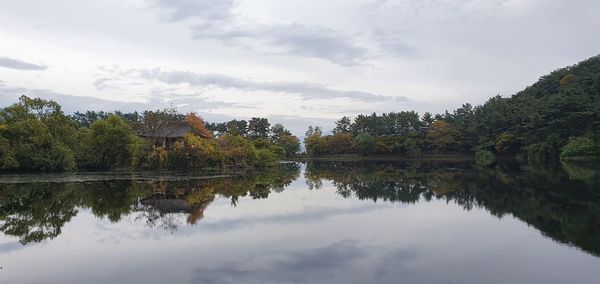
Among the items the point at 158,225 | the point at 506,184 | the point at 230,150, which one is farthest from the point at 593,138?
the point at 158,225

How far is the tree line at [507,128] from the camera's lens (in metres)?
50.4

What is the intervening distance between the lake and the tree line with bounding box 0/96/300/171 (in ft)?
56.1

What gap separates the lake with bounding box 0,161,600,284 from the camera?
849 centimetres

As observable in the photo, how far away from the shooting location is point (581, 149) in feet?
155

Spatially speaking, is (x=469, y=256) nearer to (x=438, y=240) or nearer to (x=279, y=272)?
(x=438, y=240)

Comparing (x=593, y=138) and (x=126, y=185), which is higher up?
(x=593, y=138)

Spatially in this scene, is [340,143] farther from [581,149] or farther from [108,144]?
[108,144]

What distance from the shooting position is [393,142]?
77.8 metres

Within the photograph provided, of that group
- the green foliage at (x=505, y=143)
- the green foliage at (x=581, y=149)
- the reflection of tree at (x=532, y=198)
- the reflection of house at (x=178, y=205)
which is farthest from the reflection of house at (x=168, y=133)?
the green foliage at (x=505, y=143)

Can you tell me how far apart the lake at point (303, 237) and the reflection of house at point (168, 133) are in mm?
22373

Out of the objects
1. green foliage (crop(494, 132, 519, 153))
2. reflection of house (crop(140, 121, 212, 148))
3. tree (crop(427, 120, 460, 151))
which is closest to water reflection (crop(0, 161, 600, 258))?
reflection of house (crop(140, 121, 212, 148))

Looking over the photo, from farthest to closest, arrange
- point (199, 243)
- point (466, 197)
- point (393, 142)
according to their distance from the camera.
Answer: point (393, 142) → point (466, 197) → point (199, 243)

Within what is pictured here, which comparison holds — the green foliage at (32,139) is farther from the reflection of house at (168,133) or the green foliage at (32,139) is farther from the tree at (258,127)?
the tree at (258,127)

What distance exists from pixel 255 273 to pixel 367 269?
6.62 feet
